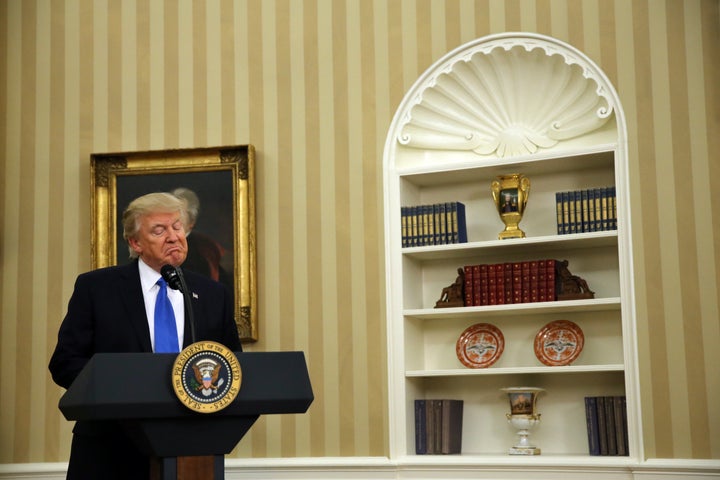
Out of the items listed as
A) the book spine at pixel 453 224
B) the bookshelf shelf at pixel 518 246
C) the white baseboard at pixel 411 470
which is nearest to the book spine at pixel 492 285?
the bookshelf shelf at pixel 518 246

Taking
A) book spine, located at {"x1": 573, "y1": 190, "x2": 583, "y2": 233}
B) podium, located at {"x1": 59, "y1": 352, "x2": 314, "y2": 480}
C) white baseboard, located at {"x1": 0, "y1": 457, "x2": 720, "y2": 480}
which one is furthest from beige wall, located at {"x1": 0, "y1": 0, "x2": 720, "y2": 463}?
podium, located at {"x1": 59, "y1": 352, "x2": 314, "y2": 480}

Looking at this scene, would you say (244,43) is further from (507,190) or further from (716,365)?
(716,365)

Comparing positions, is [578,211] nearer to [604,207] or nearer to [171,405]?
[604,207]

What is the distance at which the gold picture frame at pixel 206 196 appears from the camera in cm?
525

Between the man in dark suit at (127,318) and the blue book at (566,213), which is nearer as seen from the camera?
the man in dark suit at (127,318)

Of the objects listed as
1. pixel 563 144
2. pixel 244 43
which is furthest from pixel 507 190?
pixel 244 43

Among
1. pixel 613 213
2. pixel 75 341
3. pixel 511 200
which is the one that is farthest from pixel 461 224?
pixel 75 341

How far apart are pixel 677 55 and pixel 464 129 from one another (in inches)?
42.9

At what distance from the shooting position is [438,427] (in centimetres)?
505

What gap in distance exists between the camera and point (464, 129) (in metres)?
5.23

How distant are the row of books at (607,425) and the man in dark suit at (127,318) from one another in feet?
7.17

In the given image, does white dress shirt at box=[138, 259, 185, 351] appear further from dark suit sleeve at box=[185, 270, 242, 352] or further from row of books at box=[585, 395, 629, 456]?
row of books at box=[585, 395, 629, 456]

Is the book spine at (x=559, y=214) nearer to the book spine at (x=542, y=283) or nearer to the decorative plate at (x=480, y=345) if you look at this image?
the book spine at (x=542, y=283)

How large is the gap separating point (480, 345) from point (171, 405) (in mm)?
2841
